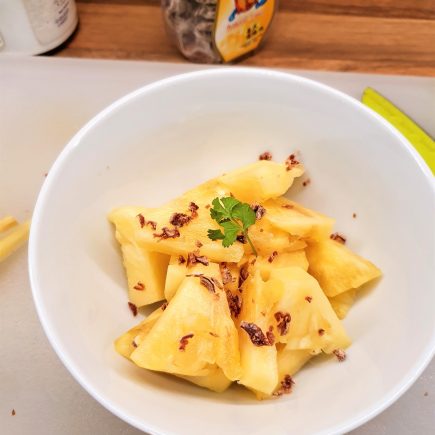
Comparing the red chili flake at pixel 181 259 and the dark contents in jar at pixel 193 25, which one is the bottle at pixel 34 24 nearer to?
the dark contents in jar at pixel 193 25

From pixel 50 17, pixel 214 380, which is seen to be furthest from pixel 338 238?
pixel 50 17

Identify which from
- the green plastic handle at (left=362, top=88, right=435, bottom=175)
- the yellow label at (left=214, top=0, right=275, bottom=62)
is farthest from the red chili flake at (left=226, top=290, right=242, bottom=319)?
the yellow label at (left=214, top=0, right=275, bottom=62)

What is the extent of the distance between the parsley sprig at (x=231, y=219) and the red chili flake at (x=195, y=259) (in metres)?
0.03

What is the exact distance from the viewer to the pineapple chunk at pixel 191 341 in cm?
73

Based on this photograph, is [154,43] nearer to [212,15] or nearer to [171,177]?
[212,15]

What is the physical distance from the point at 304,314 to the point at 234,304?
99mm

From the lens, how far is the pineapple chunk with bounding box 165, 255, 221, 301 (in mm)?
797

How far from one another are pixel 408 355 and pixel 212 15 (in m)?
0.84

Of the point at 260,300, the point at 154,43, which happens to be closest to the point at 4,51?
the point at 154,43

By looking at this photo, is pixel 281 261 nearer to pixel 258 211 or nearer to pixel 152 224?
pixel 258 211

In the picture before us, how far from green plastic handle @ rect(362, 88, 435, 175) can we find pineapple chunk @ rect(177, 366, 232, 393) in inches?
24.2

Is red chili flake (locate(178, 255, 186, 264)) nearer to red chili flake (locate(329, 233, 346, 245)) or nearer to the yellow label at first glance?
red chili flake (locate(329, 233, 346, 245))

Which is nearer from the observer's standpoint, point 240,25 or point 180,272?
point 180,272

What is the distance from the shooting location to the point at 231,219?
0.83m
